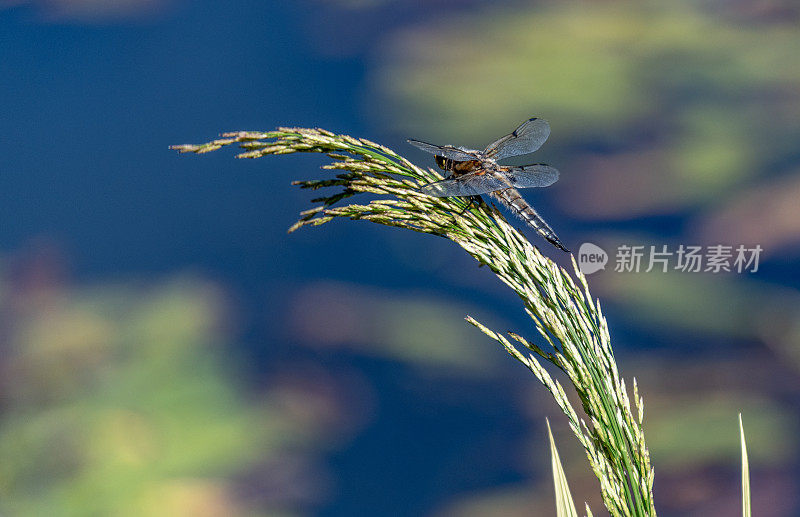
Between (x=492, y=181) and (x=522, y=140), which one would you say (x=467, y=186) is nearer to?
(x=492, y=181)

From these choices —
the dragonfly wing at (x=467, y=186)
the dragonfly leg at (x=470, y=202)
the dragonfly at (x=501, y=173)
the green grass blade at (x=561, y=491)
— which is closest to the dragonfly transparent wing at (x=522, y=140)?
the dragonfly at (x=501, y=173)

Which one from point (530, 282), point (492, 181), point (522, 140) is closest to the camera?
point (530, 282)

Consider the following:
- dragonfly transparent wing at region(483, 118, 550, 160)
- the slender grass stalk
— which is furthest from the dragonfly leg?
dragonfly transparent wing at region(483, 118, 550, 160)

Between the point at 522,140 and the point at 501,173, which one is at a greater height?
the point at 522,140

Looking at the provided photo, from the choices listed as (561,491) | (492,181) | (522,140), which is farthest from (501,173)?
(561,491)

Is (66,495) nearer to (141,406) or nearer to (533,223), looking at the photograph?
(141,406)

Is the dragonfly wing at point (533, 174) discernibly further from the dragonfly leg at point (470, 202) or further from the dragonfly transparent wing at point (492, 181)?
the dragonfly leg at point (470, 202)
